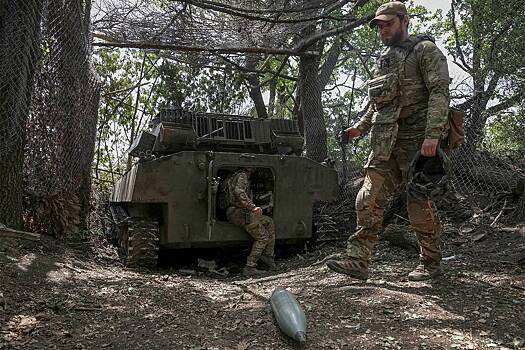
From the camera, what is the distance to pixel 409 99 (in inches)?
164

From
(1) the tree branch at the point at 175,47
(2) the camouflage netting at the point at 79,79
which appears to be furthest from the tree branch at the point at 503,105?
(1) the tree branch at the point at 175,47

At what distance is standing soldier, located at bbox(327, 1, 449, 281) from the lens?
163 inches

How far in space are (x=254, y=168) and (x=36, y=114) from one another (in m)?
2.72

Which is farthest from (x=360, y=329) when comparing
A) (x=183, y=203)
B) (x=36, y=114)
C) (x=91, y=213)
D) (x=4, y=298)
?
(x=91, y=213)

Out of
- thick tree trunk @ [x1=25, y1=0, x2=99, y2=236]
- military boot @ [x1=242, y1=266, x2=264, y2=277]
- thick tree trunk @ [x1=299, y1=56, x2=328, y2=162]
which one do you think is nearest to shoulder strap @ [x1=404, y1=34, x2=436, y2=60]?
military boot @ [x1=242, y1=266, x2=264, y2=277]

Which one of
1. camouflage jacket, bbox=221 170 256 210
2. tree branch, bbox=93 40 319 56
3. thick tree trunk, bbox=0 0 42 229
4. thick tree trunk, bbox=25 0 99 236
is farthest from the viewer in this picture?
tree branch, bbox=93 40 319 56

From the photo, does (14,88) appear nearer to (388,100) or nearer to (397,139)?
(388,100)

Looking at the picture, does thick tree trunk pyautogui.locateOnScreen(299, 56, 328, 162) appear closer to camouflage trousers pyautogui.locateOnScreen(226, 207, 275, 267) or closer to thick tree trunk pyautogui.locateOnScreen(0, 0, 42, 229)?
camouflage trousers pyautogui.locateOnScreen(226, 207, 275, 267)

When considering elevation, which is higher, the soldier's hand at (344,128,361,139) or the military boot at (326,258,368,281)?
the soldier's hand at (344,128,361,139)

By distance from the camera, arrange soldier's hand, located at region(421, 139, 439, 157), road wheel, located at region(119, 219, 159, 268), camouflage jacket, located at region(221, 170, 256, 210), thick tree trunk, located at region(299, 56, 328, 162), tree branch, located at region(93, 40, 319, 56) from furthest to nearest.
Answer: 1. thick tree trunk, located at region(299, 56, 328, 162)
2. tree branch, located at region(93, 40, 319, 56)
3. camouflage jacket, located at region(221, 170, 256, 210)
4. road wheel, located at region(119, 219, 159, 268)
5. soldier's hand, located at region(421, 139, 439, 157)

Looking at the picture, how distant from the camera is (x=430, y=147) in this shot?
12.5 ft

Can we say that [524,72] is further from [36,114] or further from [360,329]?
[36,114]

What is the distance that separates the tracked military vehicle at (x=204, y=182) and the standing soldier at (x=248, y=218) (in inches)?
5.5

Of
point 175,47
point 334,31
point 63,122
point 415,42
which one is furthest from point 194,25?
point 415,42
